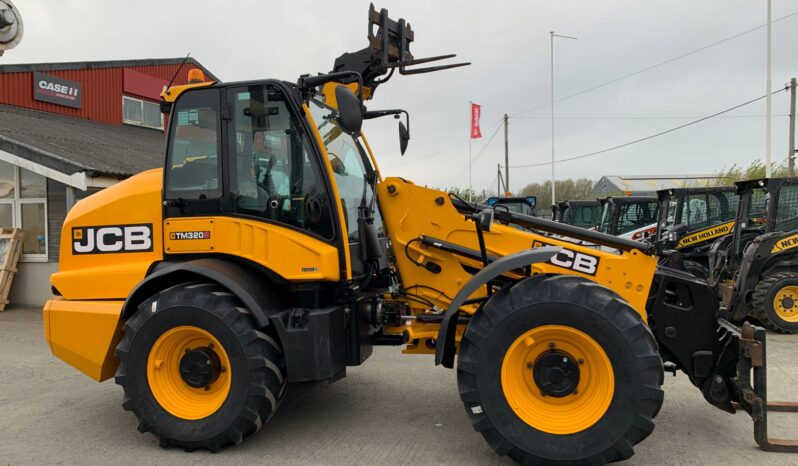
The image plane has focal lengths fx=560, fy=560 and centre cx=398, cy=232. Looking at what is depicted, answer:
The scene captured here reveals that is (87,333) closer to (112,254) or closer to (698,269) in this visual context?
(112,254)

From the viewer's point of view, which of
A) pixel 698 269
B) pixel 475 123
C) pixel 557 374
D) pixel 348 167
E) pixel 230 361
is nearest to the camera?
pixel 557 374

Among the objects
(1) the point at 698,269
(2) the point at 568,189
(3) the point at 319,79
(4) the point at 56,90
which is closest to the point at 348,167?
(3) the point at 319,79

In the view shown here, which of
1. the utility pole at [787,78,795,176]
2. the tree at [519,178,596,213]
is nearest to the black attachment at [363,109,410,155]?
the utility pole at [787,78,795,176]

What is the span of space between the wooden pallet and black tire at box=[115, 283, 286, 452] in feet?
27.8

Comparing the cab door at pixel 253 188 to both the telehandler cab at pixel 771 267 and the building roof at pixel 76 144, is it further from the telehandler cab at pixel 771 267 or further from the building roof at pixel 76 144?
the building roof at pixel 76 144

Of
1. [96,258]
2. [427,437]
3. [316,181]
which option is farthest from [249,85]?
[427,437]

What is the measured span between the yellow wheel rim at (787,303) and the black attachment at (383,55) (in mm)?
6620

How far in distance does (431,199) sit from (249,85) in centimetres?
163

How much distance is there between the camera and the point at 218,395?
13.4 feet

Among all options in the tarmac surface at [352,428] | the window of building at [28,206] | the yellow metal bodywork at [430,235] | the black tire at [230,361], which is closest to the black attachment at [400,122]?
the yellow metal bodywork at [430,235]

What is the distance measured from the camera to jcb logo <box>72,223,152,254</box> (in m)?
4.40

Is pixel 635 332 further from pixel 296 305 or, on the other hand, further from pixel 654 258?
pixel 296 305

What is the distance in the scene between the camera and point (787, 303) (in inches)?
334

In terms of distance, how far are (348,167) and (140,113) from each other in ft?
52.9
